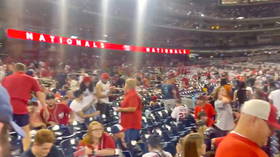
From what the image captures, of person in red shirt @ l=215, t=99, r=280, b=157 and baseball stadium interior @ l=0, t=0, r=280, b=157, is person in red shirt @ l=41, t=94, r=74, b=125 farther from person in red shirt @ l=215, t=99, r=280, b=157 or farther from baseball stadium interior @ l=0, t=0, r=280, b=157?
person in red shirt @ l=215, t=99, r=280, b=157

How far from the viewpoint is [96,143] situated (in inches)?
192

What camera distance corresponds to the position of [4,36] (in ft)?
69.2

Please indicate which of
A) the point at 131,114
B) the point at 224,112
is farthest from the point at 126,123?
the point at 224,112

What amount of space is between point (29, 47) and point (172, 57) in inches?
970

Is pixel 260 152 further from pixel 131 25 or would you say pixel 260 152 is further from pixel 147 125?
pixel 131 25

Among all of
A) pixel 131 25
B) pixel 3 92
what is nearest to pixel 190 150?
pixel 3 92

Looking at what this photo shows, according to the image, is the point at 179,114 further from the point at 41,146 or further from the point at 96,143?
the point at 41,146

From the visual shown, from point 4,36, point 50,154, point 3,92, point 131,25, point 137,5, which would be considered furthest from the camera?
point 137,5

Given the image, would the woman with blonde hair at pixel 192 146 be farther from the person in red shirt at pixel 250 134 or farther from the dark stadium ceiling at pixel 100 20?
the dark stadium ceiling at pixel 100 20

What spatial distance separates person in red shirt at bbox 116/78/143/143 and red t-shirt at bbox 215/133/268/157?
3.89 meters

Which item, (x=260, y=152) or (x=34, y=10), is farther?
(x=34, y=10)

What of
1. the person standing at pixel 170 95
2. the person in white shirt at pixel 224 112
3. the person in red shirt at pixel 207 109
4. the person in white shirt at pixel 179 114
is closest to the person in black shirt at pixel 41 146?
the person in white shirt at pixel 224 112

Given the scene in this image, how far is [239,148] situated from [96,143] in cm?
283

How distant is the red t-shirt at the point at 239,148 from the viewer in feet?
7.57
